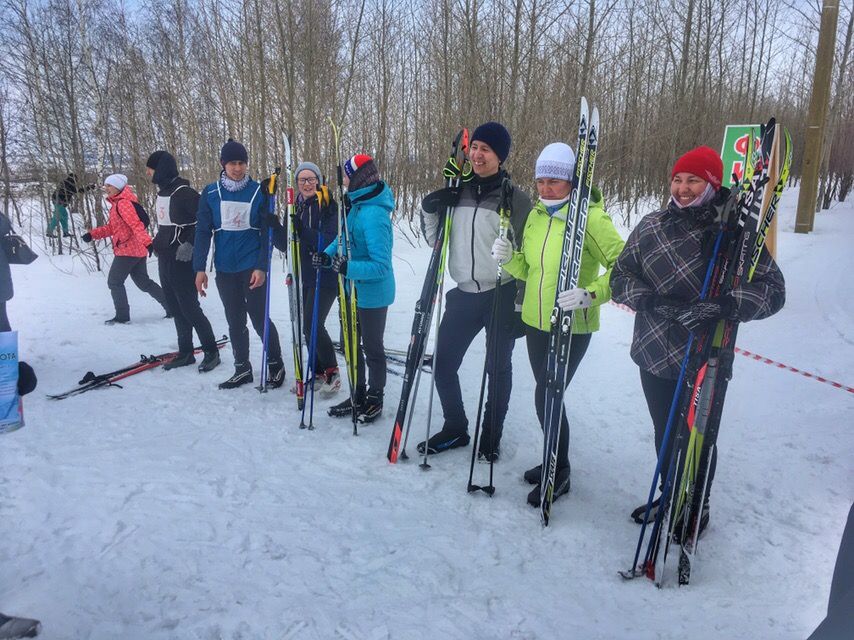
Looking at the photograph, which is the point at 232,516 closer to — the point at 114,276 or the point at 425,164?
the point at 114,276

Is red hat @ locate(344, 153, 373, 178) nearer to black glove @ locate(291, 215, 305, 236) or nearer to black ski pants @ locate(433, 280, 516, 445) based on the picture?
black glove @ locate(291, 215, 305, 236)

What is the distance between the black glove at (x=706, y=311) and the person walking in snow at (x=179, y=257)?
4023 mm

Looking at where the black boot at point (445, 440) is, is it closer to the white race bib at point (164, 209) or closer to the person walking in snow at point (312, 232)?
the person walking in snow at point (312, 232)

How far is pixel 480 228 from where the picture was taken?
3.12 meters

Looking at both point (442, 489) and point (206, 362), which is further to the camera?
point (206, 362)

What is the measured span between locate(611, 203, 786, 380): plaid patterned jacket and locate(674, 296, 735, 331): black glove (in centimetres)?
4

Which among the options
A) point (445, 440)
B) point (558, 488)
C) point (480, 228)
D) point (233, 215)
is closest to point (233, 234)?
point (233, 215)

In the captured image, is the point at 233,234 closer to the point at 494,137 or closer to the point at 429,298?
the point at 429,298

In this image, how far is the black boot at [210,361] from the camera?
16.5 ft

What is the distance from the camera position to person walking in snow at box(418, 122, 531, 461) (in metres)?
3.07

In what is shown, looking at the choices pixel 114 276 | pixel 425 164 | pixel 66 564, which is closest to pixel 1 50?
pixel 114 276

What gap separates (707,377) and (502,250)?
1128mm

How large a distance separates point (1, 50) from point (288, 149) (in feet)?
28.9

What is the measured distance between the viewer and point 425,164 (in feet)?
42.6
